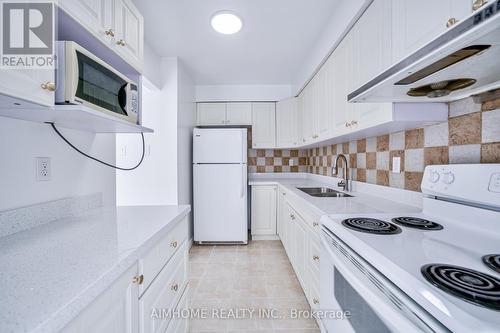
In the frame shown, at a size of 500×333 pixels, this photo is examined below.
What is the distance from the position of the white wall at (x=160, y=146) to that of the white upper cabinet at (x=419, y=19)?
2376 millimetres

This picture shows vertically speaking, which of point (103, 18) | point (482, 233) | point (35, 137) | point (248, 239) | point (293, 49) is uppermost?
point (293, 49)

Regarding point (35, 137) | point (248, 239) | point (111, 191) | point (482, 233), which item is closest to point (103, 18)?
point (35, 137)

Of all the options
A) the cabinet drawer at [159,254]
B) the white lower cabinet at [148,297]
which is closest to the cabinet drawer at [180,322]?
the white lower cabinet at [148,297]

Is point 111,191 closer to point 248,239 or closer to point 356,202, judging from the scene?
point 356,202

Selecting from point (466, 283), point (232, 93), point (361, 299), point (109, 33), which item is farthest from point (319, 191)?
point (109, 33)

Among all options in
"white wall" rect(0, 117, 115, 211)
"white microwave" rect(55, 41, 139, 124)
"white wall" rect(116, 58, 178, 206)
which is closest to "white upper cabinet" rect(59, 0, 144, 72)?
"white microwave" rect(55, 41, 139, 124)

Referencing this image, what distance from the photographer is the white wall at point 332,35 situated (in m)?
1.52

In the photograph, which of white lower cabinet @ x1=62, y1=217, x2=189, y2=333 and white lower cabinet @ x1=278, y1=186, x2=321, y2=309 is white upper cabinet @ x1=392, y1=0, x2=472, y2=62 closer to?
white lower cabinet @ x1=278, y1=186, x2=321, y2=309

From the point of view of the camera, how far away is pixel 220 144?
3.16 m

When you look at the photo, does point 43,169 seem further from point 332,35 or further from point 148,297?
point 332,35

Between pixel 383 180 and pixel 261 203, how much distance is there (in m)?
1.92

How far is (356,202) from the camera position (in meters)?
1.59

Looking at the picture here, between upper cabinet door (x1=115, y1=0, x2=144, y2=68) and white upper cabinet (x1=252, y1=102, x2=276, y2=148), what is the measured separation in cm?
239

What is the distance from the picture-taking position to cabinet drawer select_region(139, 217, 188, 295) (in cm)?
85
